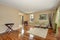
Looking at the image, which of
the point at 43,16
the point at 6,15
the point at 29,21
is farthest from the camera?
the point at 29,21

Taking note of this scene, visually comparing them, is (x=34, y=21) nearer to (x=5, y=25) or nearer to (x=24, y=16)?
(x=24, y=16)

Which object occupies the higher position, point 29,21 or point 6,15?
point 6,15

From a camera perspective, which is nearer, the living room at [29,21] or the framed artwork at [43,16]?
the living room at [29,21]

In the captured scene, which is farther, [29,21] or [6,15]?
[29,21]

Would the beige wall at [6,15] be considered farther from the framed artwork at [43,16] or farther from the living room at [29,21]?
the framed artwork at [43,16]

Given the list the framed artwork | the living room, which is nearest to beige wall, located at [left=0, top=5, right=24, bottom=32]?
the living room

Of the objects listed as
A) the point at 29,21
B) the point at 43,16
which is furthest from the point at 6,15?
the point at 29,21

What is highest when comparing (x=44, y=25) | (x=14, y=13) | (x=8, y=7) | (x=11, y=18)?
(x=8, y=7)

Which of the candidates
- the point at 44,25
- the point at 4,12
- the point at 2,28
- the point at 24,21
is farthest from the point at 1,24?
the point at 24,21

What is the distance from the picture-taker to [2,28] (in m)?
→ 5.69

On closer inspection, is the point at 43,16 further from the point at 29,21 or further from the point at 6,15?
the point at 6,15

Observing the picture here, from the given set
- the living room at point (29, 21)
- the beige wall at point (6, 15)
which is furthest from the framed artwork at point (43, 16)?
the beige wall at point (6, 15)

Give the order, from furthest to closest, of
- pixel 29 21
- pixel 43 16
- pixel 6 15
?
pixel 29 21
pixel 43 16
pixel 6 15

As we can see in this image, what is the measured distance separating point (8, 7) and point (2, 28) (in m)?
1.69
